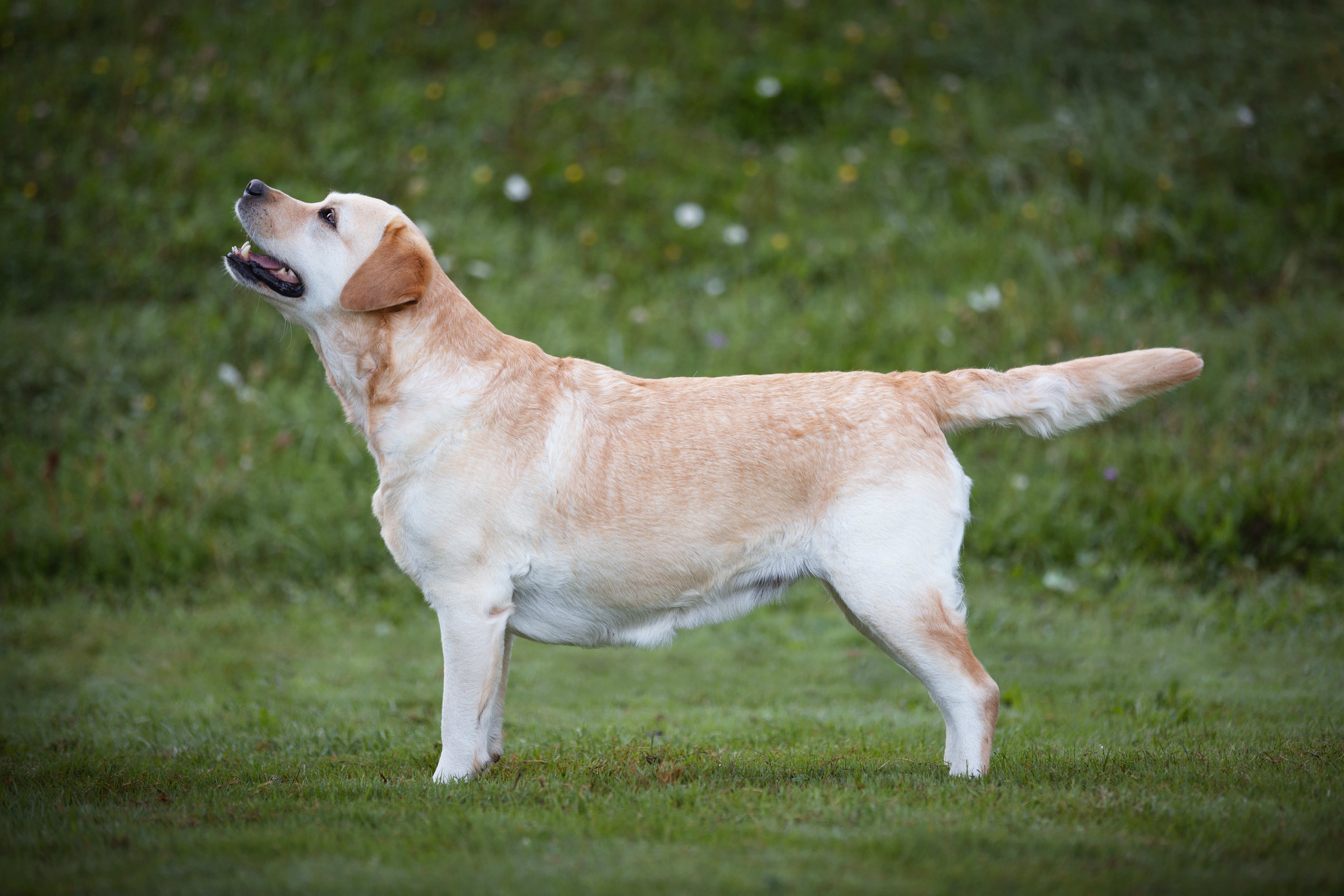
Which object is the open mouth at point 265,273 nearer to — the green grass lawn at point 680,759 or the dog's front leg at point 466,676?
the dog's front leg at point 466,676

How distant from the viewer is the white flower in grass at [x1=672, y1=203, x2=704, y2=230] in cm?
1054

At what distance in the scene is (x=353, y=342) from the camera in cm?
446

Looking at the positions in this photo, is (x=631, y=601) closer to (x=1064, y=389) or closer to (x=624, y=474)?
(x=624, y=474)

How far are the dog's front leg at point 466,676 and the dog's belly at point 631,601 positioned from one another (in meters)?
0.16

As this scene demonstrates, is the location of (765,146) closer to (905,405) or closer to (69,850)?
(905,405)

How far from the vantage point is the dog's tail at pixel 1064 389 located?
4.45 m

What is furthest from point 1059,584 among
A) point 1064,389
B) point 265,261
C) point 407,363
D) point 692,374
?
point 265,261

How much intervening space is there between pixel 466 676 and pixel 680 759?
1060 millimetres

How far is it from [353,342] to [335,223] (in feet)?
1.55

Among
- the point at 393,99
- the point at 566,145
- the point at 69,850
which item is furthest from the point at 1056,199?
the point at 69,850

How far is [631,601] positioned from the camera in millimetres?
4418

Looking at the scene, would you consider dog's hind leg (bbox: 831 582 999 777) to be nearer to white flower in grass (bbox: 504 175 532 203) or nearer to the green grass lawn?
the green grass lawn

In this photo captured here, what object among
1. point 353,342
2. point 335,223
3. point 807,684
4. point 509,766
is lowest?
point 807,684

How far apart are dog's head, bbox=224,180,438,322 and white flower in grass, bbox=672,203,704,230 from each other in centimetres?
628
